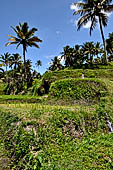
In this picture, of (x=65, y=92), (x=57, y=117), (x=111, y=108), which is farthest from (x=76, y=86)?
(x=57, y=117)

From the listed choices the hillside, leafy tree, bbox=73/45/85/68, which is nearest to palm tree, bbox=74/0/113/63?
the hillside

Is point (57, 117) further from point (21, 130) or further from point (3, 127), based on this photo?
point (3, 127)

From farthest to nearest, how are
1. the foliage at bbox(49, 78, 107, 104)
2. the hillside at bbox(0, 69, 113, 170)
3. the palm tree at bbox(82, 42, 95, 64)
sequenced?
the palm tree at bbox(82, 42, 95, 64) < the foliage at bbox(49, 78, 107, 104) < the hillside at bbox(0, 69, 113, 170)

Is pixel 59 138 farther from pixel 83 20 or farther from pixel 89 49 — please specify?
pixel 89 49

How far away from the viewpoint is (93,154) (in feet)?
12.9

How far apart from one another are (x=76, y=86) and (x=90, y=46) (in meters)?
29.8

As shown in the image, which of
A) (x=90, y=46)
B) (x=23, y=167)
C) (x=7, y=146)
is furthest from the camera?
(x=90, y=46)

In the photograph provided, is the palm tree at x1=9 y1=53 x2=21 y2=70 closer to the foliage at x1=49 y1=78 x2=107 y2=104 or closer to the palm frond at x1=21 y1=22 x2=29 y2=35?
the palm frond at x1=21 y1=22 x2=29 y2=35

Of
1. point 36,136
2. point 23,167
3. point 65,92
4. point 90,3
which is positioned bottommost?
point 23,167

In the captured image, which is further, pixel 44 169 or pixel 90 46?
pixel 90 46

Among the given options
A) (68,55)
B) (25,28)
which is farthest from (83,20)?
(68,55)

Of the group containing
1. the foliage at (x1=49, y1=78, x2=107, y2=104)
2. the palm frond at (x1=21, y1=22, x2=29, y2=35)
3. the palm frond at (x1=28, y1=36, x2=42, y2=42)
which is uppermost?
the palm frond at (x1=21, y1=22, x2=29, y2=35)

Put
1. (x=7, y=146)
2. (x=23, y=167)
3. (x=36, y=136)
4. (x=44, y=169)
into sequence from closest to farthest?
(x=44, y=169)
(x=23, y=167)
(x=36, y=136)
(x=7, y=146)

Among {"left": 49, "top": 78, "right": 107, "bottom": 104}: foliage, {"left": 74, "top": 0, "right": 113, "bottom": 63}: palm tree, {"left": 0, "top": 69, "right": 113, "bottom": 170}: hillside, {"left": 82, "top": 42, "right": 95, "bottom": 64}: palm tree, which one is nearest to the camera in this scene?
{"left": 0, "top": 69, "right": 113, "bottom": 170}: hillside
